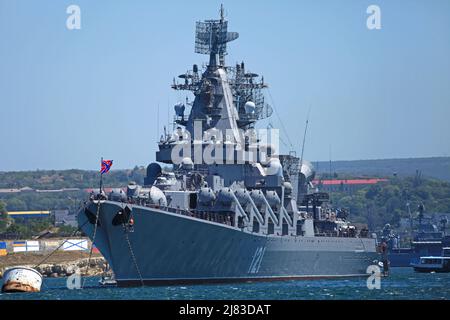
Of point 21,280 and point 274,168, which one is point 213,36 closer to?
point 274,168

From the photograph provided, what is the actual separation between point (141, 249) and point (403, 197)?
145 meters

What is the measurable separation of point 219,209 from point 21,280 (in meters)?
12.0

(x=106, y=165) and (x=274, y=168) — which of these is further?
(x=274, y=168)

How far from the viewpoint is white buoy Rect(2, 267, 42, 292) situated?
169 ft

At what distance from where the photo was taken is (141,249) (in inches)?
2109

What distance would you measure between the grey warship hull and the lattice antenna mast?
12.5 metres

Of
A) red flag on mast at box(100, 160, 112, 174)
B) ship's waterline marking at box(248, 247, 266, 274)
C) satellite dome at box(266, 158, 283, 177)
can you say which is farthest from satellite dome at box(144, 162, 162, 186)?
red flag on mast at box(100, 160, 112, 174)

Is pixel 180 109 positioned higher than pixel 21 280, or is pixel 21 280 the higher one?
pixel 180 109

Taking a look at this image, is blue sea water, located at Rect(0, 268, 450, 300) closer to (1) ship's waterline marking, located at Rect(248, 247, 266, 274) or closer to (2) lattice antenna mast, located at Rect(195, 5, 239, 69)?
(1) ship's waterline marking, located at Rect(248, 247, 266, 274)

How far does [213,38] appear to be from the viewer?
66.8 metres

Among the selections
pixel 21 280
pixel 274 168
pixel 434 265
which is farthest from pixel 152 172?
pixel 434 265

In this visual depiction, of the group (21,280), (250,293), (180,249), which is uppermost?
(180,249)

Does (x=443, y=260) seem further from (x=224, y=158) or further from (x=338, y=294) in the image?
(x=338, y=294)
